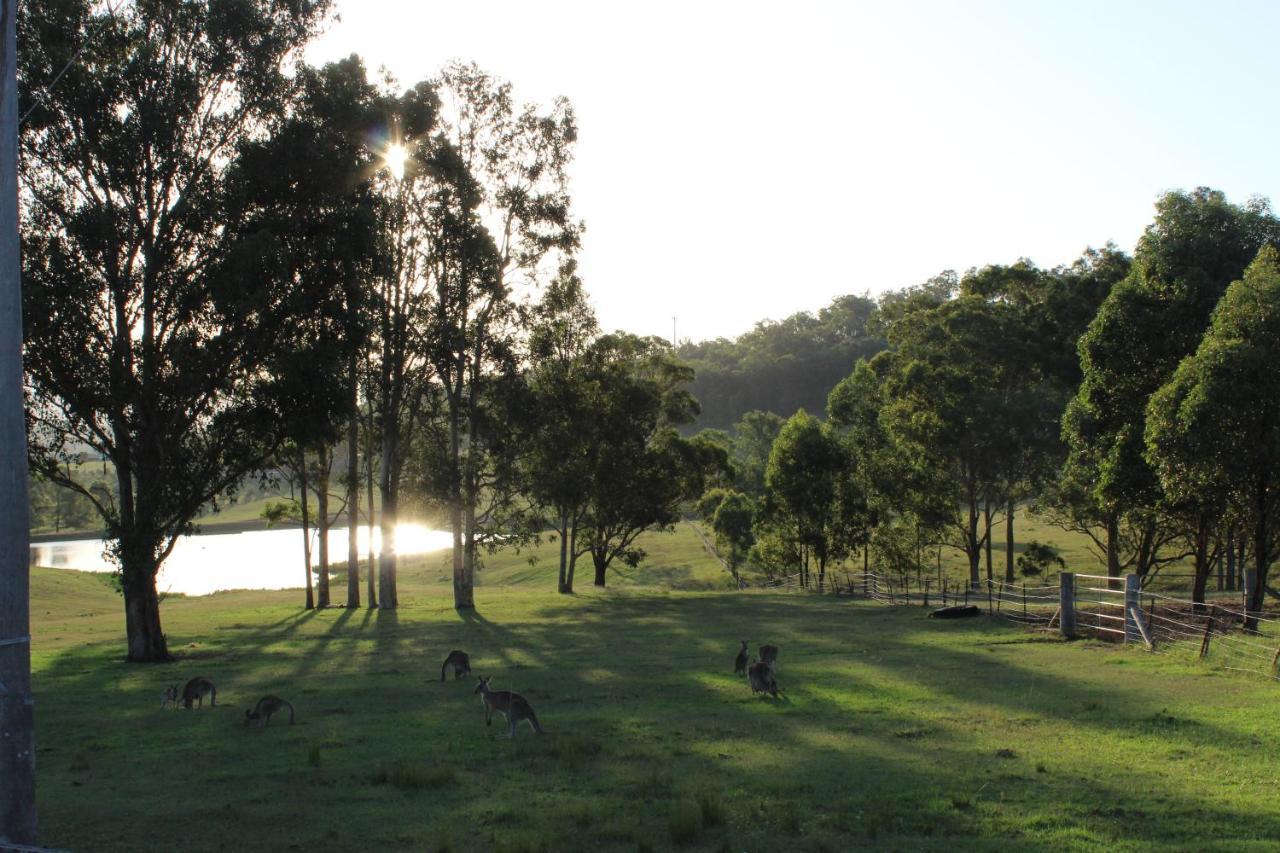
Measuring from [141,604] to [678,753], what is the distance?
17871 millimetres

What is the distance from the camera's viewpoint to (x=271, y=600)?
173 feet

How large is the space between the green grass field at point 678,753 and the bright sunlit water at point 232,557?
49011 millimetres

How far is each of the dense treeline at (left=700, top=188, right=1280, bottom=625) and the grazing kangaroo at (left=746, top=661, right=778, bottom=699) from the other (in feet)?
42.6

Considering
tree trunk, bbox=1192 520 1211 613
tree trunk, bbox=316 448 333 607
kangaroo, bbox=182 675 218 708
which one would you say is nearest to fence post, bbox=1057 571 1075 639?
tree trunk, bbox=1192 520 1211 613

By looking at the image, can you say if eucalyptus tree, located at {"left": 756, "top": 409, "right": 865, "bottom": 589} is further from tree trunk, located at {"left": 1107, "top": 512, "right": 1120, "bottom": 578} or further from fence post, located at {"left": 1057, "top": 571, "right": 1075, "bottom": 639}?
fence post, located at {"left": 1057, "top": 571, "right": 1075, "bottom": 639}

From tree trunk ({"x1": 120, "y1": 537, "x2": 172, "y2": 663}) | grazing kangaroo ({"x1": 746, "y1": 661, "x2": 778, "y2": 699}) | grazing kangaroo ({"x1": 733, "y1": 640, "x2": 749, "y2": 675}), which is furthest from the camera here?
tree trunk ({"x1": 120, "y1": 537, "x2": 172, "y2": 663})

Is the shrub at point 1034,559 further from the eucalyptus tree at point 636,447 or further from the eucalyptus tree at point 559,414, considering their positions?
the eucalyptus tree at point 559,414

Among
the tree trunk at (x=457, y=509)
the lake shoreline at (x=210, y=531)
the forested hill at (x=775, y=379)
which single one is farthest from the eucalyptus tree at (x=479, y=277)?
the forested hill at (x=775, y=379)

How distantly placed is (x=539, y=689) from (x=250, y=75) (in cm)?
1821

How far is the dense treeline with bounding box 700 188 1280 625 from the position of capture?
78.1 feet

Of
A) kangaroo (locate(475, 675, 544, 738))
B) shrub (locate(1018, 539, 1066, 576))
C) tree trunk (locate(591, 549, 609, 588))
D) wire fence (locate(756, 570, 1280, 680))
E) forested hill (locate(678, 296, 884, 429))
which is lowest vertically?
tree trunk (locate(591, 549, 609, 588))

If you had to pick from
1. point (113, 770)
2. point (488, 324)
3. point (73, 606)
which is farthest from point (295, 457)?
point (113, 770)

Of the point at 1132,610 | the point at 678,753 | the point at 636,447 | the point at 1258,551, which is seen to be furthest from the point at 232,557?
the point at 678,753

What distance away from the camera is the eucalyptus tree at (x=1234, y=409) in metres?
23.0
